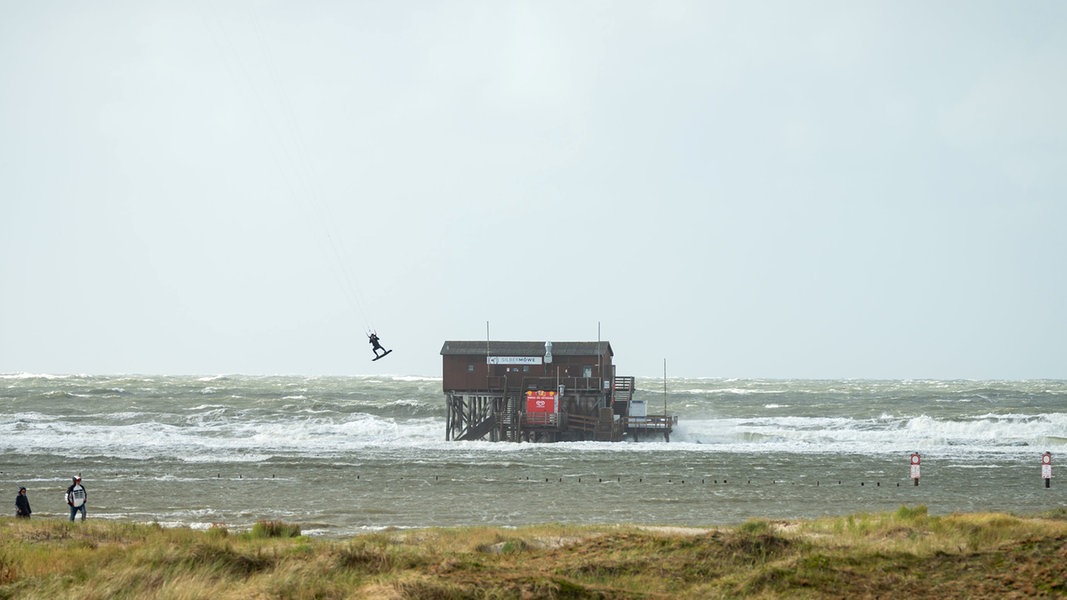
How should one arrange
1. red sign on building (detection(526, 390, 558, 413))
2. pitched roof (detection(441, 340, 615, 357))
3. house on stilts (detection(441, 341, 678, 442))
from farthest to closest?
pitched roof (detection(441, 340, 615, 357)), house on stilts (detection(441, 341, 678, 442)), red sign on building (detection(526, 390, 558, 413))

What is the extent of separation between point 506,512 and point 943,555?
14.3 m

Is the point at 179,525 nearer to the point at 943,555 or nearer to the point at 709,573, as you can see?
the point at 709,573

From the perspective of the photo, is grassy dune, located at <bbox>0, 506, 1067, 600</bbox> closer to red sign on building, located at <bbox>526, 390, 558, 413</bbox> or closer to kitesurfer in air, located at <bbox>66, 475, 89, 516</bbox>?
kitesurfer in air, located at <bbox>66, 475, 89, 516</bbox>

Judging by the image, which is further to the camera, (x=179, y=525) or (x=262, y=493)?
(x=262, y=493)

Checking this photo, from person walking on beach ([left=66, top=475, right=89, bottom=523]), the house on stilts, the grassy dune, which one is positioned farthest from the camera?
the house on stilts

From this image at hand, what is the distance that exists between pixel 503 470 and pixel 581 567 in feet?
81.2

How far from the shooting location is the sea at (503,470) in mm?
26781

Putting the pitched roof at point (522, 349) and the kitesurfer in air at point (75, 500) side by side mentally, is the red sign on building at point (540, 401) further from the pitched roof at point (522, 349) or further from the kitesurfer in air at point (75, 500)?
the kitesurfer in air at point (75, 500)

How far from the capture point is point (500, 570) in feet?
43.7

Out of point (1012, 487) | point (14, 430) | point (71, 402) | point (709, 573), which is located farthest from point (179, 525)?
Result: point (71, 402)

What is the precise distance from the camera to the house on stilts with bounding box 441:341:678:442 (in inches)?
2135

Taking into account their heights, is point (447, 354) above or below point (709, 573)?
above

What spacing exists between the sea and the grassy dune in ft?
23.8

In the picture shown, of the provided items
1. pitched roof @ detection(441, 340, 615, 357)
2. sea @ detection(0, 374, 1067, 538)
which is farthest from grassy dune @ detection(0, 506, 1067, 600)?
pitched roof @ detection(441, 340, 615, 357)
